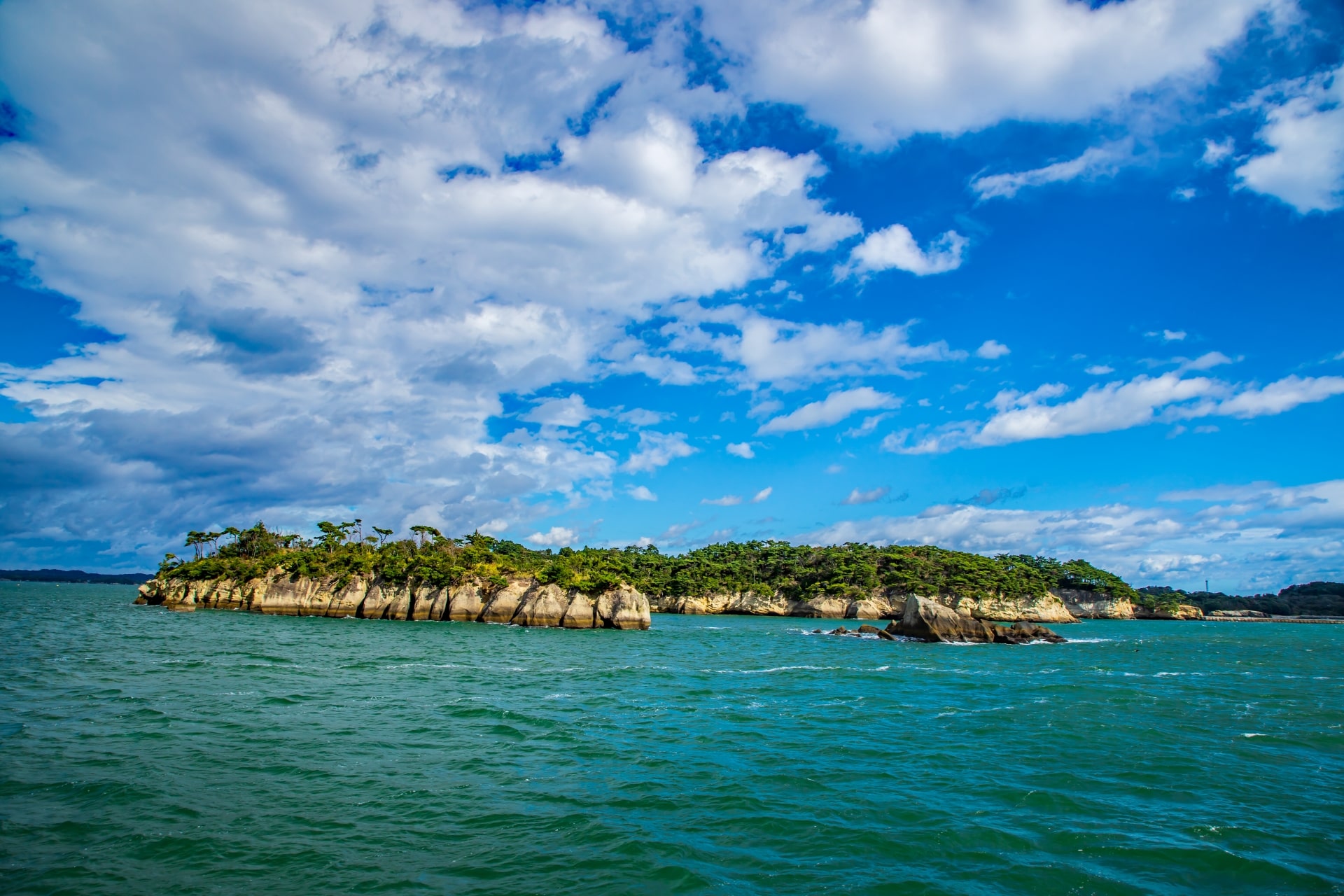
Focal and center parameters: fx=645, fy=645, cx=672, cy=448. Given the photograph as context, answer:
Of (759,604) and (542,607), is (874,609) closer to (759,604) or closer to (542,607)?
(759,604)

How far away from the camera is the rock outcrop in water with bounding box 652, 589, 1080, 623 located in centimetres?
11904

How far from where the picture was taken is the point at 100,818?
40.7 ft

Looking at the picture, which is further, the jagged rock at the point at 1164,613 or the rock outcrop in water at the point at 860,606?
the jagged rock at the point at 1164,613

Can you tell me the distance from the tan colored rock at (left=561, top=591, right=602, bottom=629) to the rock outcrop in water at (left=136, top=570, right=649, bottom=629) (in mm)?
79

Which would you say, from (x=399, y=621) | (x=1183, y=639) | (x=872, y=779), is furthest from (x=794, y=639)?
(x=872, y=779)

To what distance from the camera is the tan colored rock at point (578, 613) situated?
7269 centimetres

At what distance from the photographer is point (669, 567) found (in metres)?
144

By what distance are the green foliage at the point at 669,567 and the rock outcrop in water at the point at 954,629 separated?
3233cm

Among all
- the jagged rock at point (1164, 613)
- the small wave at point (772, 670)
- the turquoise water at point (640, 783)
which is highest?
the turquoise water at point (640, 783)

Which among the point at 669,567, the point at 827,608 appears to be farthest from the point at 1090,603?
the point at 669,567

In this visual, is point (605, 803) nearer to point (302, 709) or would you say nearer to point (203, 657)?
point (302, 709)

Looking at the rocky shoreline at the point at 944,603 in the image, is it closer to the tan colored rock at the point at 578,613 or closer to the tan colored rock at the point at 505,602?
the tan colored rock at the point at 578,613

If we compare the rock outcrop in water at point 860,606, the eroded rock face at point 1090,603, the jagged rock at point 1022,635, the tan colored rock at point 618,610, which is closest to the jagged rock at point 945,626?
the jagged rock at point 1022,635

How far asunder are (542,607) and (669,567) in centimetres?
7381
